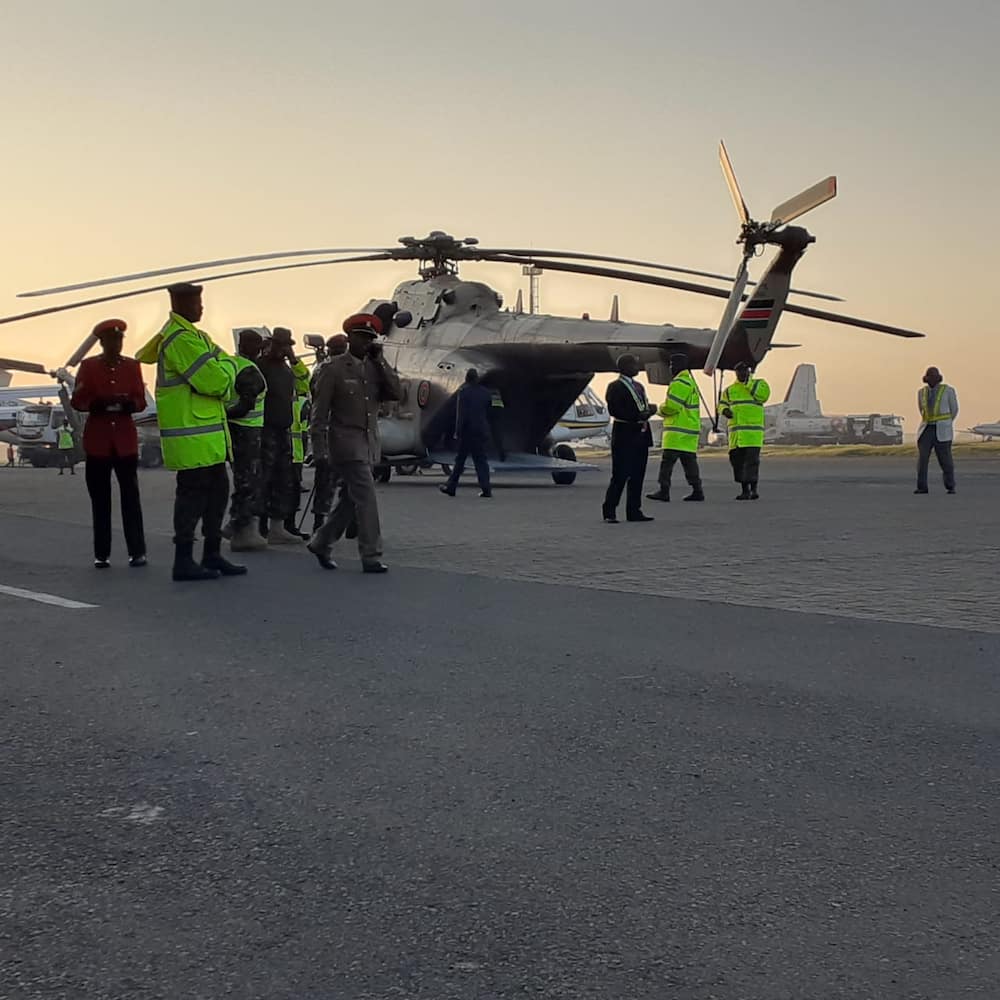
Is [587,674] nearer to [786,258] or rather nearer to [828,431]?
[786,258]

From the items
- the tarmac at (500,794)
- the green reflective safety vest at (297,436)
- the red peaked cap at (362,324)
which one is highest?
the red peaked cap at (362,324)

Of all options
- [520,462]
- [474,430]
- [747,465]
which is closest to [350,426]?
[747,465]

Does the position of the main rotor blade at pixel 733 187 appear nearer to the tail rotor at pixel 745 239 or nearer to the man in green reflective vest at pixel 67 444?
the tail rotor at pixel 745 239

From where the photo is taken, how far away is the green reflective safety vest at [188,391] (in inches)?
364

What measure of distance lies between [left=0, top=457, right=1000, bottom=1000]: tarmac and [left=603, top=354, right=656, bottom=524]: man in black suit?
20.2ft

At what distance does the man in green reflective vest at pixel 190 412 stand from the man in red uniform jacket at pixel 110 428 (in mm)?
663

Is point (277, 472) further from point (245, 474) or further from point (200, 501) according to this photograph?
point (200, 501)

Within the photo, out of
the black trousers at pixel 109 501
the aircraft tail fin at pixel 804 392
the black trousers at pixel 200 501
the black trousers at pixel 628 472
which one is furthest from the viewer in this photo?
the aircraft tail fin at pixel 804 392

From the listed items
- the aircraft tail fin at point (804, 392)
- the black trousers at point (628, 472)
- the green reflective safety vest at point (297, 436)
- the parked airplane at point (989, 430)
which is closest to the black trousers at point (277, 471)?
the green reflective safety vest at point (297, 436)

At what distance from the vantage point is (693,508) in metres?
16.9

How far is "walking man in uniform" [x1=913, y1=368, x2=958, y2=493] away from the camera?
61.8ft

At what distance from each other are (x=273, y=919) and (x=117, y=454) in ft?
25.3

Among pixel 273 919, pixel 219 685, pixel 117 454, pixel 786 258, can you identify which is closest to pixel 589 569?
pixel 117 454

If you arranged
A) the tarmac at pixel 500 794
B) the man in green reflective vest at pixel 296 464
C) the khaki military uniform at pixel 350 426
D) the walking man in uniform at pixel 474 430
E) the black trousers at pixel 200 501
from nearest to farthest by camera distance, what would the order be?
the tarmac at pixel 500 794 < the black trousers at pixel 200 501 < the khaki military uniform at pixel 350 426 < the man in green reflective vest at pixel 296 464 < the walking man in uniform at pixel 474 430
